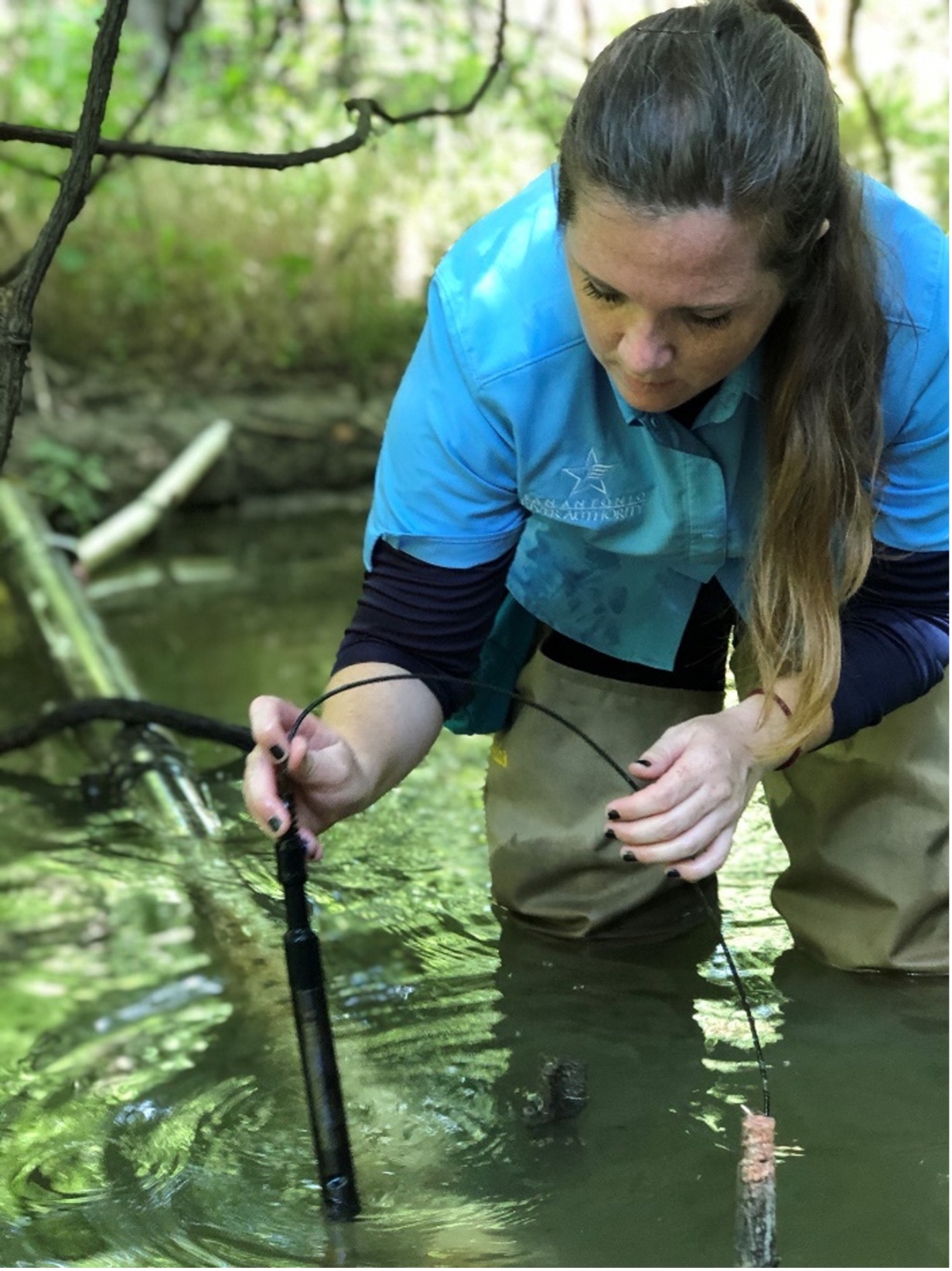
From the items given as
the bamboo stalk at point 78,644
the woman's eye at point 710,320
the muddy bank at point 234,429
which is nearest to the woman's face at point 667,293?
the woman's eye at point 710,320

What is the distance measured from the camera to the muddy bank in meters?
6.07

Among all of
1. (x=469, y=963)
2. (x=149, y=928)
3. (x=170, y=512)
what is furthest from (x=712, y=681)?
(x=170, y=512)

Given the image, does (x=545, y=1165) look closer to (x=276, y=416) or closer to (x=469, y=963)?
(x=469, y=963)

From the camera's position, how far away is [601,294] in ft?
5.39

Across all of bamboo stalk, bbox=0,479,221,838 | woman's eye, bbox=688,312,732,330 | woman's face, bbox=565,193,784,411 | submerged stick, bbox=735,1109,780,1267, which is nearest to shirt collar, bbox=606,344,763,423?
woman's face, bbox=565,193,784,411

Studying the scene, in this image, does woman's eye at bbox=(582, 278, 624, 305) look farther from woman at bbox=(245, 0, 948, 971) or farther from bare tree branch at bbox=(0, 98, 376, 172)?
bare tree branch at bbox=(0, 98, 376, 172)

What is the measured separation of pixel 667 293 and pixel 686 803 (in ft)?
1.69

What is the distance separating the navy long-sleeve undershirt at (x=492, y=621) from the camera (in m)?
2.01

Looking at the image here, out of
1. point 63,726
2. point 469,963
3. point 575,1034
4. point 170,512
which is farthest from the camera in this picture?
point 170,512

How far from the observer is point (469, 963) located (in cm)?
250

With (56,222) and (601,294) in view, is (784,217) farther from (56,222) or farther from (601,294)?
(56,222)

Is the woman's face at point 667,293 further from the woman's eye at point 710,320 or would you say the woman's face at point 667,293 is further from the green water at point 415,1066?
the green water at point 415,1066

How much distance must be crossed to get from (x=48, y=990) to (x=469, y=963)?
2.19 ft

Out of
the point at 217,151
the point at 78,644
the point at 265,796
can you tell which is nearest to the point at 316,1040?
the point at 265,796
